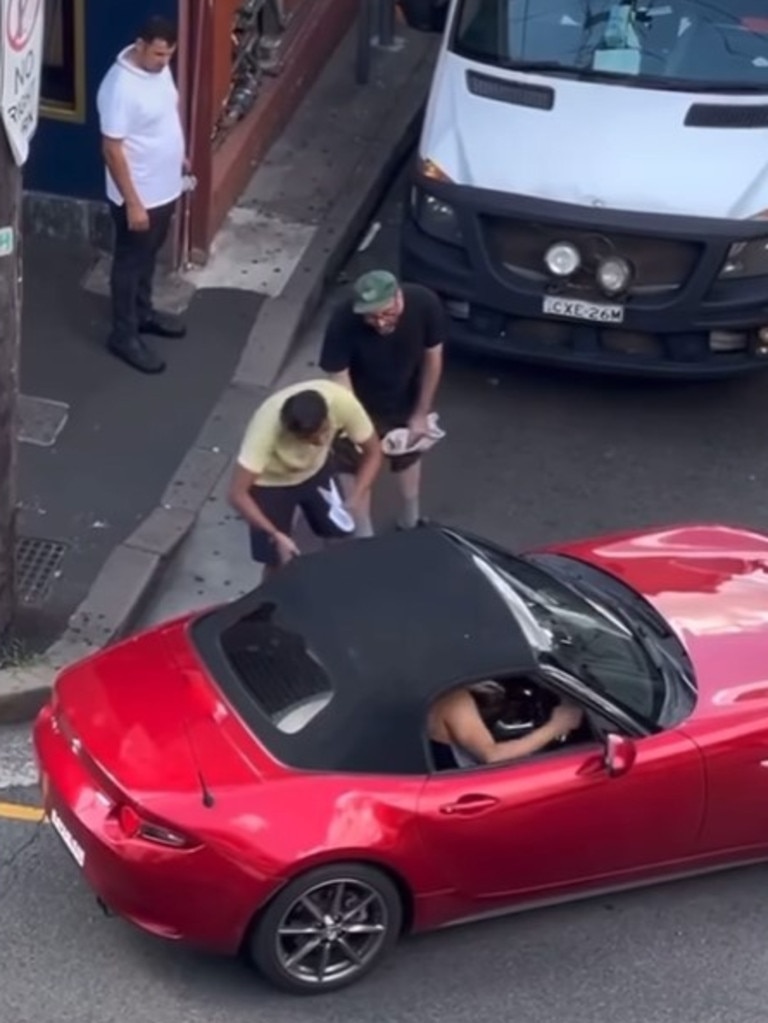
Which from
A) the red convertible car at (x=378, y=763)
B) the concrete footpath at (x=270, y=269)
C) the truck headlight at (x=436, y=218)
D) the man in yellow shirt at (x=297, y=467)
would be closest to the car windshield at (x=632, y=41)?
the truck headlight at (x=436, y=218)

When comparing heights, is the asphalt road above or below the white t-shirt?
below

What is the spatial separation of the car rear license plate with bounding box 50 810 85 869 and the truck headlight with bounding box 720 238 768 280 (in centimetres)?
502

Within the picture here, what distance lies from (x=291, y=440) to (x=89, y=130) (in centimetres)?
400

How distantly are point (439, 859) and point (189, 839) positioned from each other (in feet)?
2.88

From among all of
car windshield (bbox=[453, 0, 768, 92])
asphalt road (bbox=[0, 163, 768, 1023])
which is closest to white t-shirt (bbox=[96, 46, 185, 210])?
car windshield (bbox=[453, 0, 768, 92])

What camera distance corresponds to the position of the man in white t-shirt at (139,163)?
1100cm

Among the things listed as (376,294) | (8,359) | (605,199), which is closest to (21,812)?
(8,359)

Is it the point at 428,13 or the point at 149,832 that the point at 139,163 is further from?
the point at 149,832

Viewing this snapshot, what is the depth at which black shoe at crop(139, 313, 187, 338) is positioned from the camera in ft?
39.3

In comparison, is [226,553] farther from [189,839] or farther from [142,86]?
[189,839]

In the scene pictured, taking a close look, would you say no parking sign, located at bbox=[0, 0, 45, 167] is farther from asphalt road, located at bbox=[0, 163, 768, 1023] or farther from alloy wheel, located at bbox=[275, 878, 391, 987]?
alloy wheel, located at bbox=[275, 878, 391, 987]

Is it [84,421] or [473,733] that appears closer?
[473,733]

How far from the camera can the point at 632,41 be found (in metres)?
12.0

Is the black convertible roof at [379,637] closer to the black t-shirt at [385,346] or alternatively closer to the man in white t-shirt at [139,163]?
the black t-shirt at [385,346]
